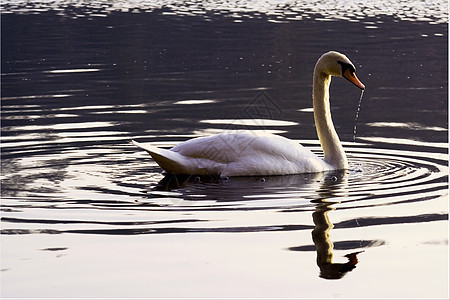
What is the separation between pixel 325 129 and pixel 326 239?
3939mm

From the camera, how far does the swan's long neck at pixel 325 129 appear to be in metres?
11.7

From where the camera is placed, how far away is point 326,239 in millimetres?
8141

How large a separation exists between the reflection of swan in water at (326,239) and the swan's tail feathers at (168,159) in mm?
1577

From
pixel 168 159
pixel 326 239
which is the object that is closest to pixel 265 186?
pixel 168 159

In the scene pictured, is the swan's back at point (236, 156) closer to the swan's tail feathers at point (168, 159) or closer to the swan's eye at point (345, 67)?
the swan's tail feathers at point (168, 159)

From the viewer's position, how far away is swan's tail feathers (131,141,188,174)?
418 inches

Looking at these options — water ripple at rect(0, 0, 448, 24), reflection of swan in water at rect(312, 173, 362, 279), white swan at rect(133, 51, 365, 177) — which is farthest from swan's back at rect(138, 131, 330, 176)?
water ripple at rect(0, 0, 448, 24)

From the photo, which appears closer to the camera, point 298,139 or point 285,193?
point 285,193

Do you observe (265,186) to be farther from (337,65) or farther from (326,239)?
(326,239)

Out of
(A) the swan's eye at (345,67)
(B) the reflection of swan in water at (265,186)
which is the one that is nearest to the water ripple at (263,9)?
(A) the swan's eye at (345,67)

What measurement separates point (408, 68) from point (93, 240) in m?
16.0

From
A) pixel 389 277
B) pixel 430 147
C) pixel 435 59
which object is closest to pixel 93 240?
pixel 389 277

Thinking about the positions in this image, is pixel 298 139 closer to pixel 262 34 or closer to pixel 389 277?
pixel 389 277

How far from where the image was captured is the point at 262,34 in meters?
31.6
